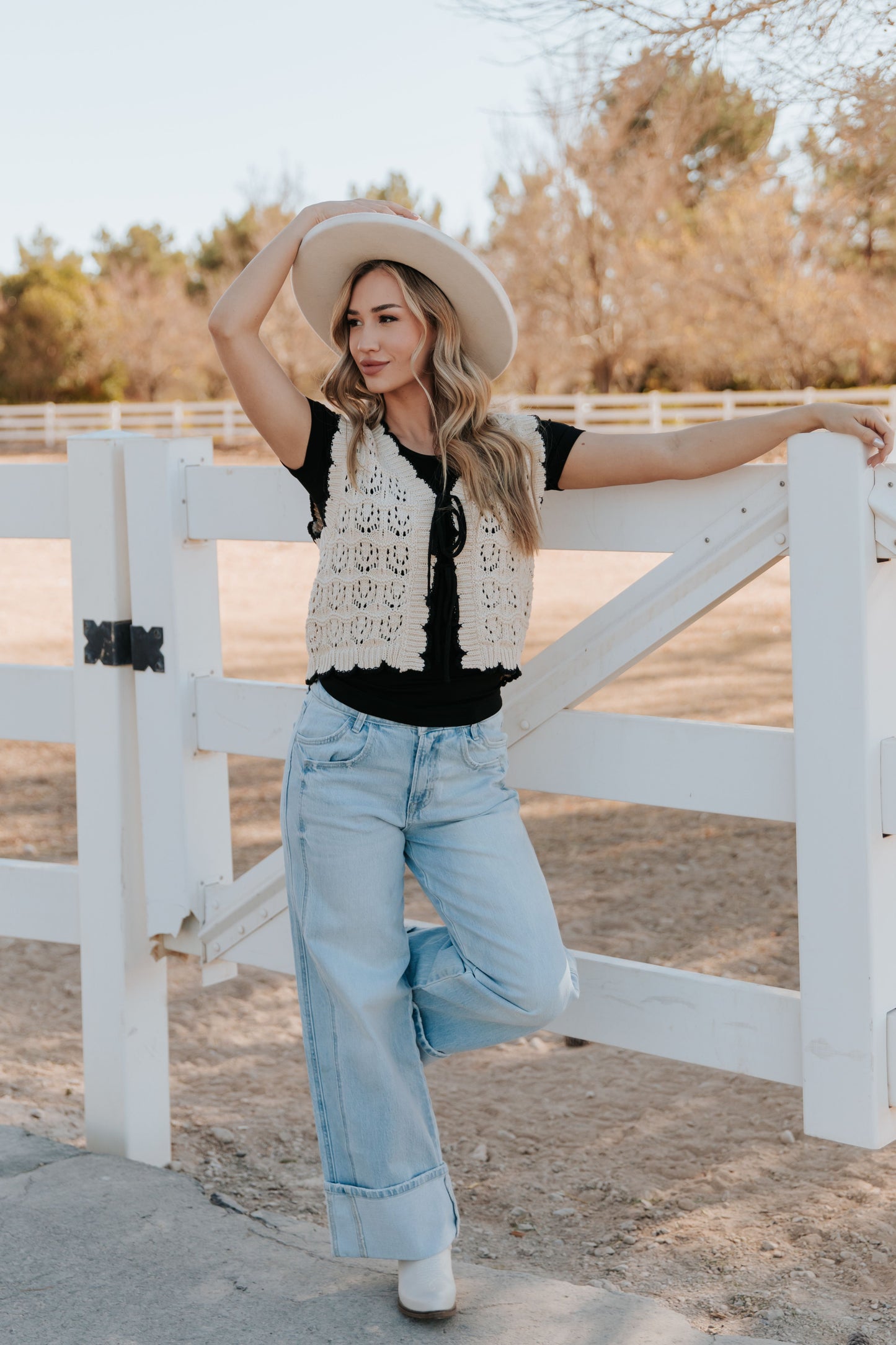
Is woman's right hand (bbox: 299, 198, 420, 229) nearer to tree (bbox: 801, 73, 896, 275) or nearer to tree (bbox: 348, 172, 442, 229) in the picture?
tree (bbox: 801, 73, 896, 275)

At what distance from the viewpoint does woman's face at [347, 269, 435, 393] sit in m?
2.55

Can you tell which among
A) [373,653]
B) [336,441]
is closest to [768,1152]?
[373,653]

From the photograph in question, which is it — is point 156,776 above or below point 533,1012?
above

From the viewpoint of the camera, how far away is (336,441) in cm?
255

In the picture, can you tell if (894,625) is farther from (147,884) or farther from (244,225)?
(244,225)

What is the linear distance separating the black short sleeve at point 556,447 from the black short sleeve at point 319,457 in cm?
39

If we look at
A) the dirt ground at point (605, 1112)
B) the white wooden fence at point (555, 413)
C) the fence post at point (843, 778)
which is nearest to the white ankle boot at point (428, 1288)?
the dirt ground at point (605, 1112)

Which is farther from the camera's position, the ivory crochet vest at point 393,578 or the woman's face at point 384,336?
the woman's face at point 384,336

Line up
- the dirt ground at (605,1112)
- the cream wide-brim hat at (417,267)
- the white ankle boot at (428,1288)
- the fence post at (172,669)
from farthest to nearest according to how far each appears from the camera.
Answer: the fence post at (172,669) < the dirt ground at (605,1112) < the cream wide-brim hat at (417,267) < the white ankle boot at (428,1288)

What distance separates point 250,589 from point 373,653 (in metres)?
11.2

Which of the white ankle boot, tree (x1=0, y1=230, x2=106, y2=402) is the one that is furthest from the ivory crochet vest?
tree (x1=0, y1=230, x2=106, y2=402)

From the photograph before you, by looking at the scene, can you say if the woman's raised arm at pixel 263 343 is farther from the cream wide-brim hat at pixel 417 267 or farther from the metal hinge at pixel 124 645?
the metal hinge at pixel 124 645

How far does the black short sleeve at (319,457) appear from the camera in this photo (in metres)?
2.56

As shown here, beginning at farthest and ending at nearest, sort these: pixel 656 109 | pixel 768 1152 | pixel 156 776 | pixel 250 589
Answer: pixel 250 589
pixel 656 109
pixel 768 1152
pixel 156 776
